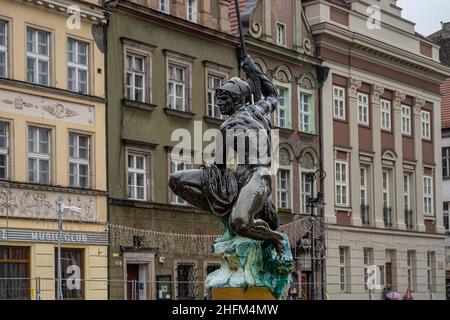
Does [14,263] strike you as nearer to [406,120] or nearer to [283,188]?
[283,188]

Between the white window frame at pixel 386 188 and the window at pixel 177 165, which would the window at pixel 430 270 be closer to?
the white window frame at pixel 386 188

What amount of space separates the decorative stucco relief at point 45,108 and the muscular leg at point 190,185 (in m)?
17.0

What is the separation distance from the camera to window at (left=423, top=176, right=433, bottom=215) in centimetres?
4625

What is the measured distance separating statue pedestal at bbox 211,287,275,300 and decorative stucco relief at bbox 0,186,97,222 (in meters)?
17.0

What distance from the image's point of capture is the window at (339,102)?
4038 cm

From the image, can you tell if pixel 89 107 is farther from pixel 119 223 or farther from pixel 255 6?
pixel 255 6

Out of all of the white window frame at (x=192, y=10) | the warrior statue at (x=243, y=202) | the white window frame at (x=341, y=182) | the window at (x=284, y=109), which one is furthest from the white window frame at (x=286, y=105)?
the warrior statue at (x=243, y=202)

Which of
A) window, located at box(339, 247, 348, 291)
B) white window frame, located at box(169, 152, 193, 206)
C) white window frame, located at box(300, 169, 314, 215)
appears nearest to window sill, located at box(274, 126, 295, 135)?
white window frame, located at box(300, 169, 314, 215)

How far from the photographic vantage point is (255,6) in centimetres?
3681

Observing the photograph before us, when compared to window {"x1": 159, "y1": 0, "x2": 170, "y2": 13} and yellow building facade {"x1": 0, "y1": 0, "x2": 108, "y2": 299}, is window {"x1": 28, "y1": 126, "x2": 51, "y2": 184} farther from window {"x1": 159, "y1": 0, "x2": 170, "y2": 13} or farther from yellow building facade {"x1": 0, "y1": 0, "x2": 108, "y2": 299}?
window {"x1": 159, "y1": 0, "x2": 170, "y2": 13}

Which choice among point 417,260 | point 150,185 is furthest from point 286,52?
point 417,260

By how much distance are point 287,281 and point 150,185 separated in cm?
2113

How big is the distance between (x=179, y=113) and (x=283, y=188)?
627cm

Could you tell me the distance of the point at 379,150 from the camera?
42.8 metres
